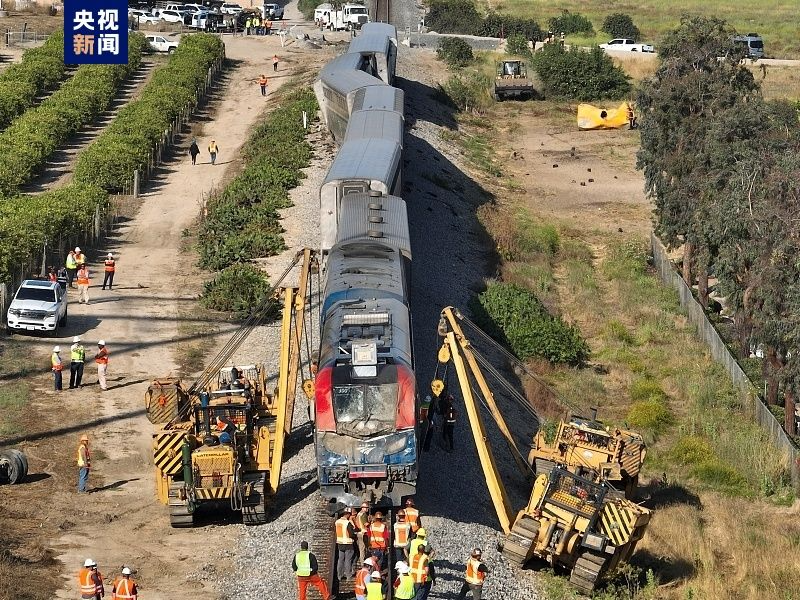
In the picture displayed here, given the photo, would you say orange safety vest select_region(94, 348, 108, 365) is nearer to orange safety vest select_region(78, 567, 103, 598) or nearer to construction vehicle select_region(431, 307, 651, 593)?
construction vehicle select_region(431, 307, 651, 593)

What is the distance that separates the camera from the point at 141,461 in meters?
30.6

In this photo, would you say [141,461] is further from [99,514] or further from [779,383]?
[779,383]

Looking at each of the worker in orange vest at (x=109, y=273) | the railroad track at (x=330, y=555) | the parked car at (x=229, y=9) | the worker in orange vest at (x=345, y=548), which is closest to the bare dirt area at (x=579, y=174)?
the worker in orange vest at (x=109, y=273)

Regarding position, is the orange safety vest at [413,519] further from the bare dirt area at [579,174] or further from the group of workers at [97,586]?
the bare dirt area at [579,174]

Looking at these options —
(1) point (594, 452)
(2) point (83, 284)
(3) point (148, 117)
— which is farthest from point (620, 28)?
(1) point (594, 452)

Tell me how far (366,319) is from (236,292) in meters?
16.3

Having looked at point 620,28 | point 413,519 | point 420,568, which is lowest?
point 413,519

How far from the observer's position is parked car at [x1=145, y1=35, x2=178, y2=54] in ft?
288

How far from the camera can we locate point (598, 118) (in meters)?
75.7

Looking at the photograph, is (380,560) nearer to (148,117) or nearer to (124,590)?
(124,590)

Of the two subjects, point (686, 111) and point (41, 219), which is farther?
point (686, 111)

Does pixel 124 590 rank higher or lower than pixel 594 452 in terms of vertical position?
higher

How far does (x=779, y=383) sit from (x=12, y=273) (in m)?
22.3

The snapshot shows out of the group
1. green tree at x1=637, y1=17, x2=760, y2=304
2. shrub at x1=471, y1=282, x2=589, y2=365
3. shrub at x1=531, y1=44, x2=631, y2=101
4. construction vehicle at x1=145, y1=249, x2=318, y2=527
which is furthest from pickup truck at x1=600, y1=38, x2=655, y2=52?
construction vehicle at x1=145, y1=249, x2=318, y2=527
